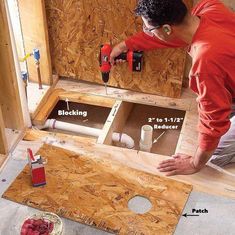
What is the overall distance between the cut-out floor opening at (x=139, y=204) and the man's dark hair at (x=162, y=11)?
2.48ft

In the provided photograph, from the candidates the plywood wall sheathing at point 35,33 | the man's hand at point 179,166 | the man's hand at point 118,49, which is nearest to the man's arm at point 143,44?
the man's hand at point 118,49

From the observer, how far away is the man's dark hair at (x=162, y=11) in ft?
4.83

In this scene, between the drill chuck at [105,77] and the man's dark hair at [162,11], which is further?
the drill chuck at [105,77]

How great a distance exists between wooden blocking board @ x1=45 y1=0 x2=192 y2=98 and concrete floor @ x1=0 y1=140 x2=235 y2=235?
0.79 meters

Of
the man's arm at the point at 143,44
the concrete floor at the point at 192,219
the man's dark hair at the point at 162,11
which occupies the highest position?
the man's dark hair at the point at 162,11

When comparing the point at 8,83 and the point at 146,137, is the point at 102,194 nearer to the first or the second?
the point at 146,137

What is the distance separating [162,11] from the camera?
4.84 feet

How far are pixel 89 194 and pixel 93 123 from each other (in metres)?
0.87

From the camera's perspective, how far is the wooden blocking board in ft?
7.15

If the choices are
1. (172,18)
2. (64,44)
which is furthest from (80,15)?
(172,18)

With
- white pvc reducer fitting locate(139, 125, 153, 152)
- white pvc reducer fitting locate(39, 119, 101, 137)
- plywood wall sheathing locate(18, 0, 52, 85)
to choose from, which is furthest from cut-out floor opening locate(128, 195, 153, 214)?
plywood wall sheathing locate(18, 0, 52, 85)

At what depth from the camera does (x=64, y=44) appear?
239 cm

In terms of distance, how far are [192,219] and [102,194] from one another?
40cm

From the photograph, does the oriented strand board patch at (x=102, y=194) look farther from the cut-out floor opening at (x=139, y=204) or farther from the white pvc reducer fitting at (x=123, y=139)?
the white pvc reducer fitting at (x=123, y=139)
